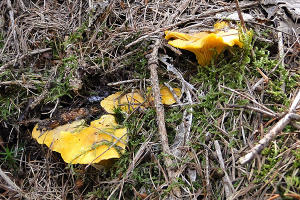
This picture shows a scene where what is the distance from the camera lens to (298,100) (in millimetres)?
1896

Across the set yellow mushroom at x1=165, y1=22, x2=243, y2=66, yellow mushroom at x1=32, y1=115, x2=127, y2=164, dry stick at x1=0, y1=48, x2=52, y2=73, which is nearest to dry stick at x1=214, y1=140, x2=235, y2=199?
yellow mushroom at x1=32, y1=115, x2=127, y2=164

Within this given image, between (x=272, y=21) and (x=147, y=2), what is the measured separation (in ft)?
4.55

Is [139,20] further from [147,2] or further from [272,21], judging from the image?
[272,21]

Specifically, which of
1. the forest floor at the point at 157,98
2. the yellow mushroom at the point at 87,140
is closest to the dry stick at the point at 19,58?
the forest floor at the point at 157,98

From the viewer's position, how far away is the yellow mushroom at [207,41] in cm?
216

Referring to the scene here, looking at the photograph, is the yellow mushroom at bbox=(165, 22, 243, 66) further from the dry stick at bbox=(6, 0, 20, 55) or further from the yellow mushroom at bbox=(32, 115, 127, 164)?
the dry stick at bbox=(6, 0, 20, 55)

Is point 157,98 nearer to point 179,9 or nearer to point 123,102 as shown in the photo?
point 123,102

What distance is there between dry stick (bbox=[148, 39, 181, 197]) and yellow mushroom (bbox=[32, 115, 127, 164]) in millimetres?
318

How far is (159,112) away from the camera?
7.30ft

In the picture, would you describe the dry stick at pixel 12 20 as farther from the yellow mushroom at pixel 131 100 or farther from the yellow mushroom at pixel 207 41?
the yellow mushroom at pixel 207 41

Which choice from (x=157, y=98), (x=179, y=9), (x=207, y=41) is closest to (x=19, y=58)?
(x=157, y=98)

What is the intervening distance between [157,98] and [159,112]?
5.0 inches

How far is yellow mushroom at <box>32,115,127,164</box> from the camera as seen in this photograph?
7.14 feet

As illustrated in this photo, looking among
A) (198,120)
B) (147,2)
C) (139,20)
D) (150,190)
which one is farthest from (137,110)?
(147,2)
